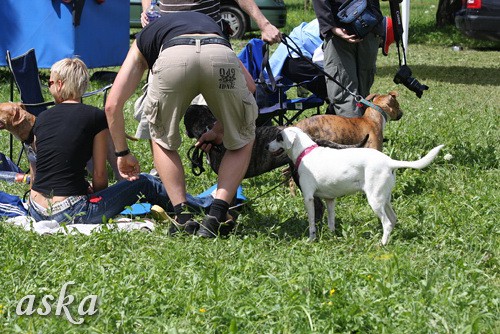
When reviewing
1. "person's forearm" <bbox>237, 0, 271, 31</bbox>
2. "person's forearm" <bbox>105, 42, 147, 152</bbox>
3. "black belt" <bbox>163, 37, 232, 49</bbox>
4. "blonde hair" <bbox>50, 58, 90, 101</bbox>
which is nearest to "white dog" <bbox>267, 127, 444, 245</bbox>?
"person's forearm" <bbox>237, 0, 271, 31</bbox>

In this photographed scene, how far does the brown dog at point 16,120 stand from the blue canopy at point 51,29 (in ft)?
17.7

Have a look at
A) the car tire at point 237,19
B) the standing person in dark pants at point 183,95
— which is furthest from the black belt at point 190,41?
the car tire at point 237,19

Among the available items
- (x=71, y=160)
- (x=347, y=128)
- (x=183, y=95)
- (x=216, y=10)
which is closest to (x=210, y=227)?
(x=183, y=95)

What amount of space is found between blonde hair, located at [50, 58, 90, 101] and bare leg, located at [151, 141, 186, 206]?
75cm

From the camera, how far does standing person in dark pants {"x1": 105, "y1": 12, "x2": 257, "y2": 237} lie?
5031 millimetres

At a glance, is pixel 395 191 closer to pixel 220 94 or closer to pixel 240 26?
pixel 220 94

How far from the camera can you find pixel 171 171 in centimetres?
542

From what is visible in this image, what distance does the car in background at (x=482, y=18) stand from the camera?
16094 mm

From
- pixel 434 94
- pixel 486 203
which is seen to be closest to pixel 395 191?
pixel 486 203

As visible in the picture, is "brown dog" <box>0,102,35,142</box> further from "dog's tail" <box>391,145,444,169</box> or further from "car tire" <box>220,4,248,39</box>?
"car tire" <box>220,4,248,39</box>

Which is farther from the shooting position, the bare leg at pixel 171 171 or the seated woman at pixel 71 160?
the seated woman at pixel 71 160

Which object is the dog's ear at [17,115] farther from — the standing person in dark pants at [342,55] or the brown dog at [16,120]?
the standing person in dark pants at [342,55]

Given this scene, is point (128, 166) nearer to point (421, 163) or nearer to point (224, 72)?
point (224, 72)

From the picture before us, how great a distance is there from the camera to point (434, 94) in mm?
12703
